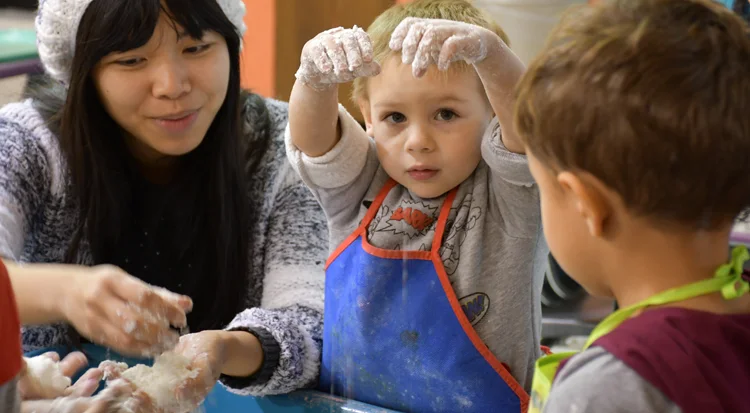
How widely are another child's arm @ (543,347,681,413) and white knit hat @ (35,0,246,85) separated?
852 mm

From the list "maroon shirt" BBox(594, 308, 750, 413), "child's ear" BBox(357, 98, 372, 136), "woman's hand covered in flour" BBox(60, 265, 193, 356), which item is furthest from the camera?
"child's ear" BBox(357, 98, 372, 136)

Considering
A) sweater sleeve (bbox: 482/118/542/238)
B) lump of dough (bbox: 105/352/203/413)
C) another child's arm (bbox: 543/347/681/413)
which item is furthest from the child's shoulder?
lump of dough (bbox: 105/352/203/413)

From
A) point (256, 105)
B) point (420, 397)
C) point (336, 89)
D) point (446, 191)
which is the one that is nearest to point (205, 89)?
point (256, 105)

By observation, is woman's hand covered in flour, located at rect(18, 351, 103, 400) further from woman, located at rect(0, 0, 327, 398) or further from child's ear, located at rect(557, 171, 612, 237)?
child's ear, located at rect(557, 171, 612, 237)

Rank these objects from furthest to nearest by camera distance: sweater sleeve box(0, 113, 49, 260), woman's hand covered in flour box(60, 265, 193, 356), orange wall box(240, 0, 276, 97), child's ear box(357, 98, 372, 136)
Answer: orange wall box(240, 0, 276, 97) → sweater sleeve box(0, 113, 49, 260) → child's ear box(357, 98, 372, 136) → woman's hand covered in flour box(60, 265, 193, 356)

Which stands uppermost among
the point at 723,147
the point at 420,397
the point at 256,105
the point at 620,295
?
the point at 723,147

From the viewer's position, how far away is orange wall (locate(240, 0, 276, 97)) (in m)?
2.41

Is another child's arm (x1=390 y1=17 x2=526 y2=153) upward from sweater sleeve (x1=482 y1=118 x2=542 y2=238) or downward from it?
upward

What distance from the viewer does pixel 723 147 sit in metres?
0.65

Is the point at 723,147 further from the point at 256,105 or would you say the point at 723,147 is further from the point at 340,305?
the point at 256,105

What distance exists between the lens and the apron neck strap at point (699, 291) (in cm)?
67

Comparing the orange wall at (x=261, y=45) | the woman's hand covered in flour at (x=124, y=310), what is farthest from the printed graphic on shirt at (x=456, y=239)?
the orange wall at (x=261, y=45)

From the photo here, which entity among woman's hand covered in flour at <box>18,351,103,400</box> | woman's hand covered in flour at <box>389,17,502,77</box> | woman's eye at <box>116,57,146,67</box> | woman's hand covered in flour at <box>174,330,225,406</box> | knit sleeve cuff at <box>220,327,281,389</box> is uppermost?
woman's hand covered in flour at <box>389,17,502,77</box>

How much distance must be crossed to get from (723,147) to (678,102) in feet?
0.16
